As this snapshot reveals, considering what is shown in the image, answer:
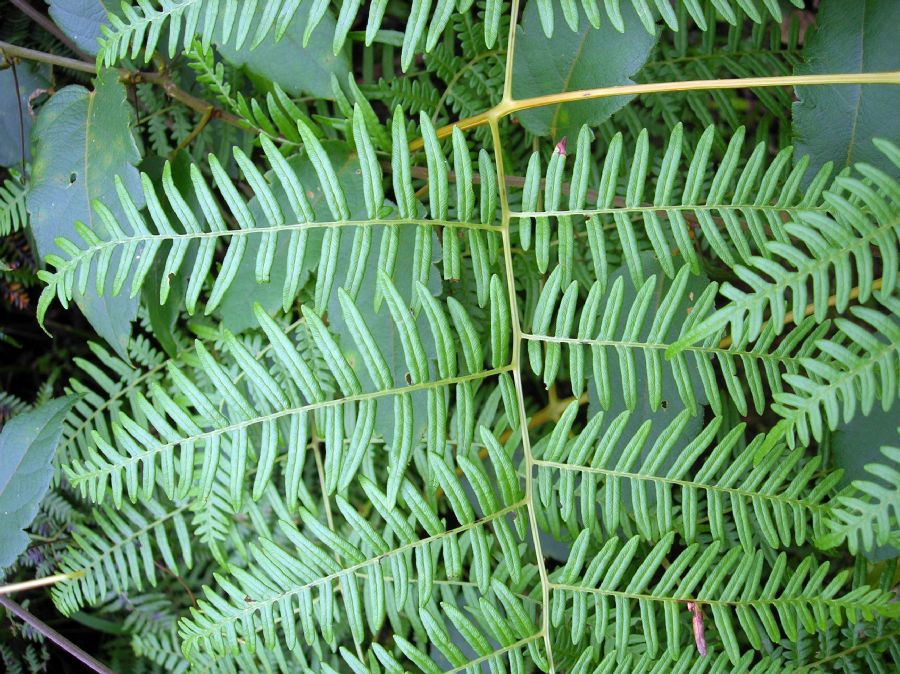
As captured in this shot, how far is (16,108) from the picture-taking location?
1623 mm

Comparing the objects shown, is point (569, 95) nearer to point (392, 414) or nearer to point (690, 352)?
point (690, 352)

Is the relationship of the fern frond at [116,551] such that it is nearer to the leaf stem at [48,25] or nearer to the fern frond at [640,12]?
the leaf stem at [48,25]

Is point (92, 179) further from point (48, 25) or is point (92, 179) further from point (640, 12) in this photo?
point (640, 12)

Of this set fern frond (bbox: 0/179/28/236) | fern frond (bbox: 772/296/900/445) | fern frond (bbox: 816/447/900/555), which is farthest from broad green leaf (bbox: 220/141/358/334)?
fern frond (bbox: 816/447/900/555)

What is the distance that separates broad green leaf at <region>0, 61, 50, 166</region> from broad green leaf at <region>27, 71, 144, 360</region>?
0.76ft

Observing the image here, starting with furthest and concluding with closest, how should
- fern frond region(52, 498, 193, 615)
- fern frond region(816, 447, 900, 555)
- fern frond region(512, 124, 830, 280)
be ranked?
fern frond region(52, 498, 193, 615) < fern frond region(512, 124, 830, 280) < fern frond region(816, 447, 900, 555)

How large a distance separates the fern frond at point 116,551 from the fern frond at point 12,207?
649 millimetres

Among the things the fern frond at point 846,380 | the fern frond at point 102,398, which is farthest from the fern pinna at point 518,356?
the fern frond at point 102,398

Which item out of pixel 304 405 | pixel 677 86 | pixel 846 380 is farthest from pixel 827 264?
pixel 304 405

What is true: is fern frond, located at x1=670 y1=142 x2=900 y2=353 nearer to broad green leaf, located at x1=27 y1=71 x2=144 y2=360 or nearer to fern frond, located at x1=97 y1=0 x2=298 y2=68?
fern frond, located at x1=97 y1=0 x2=298 y2=68

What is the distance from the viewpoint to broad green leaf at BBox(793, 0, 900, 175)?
134cm

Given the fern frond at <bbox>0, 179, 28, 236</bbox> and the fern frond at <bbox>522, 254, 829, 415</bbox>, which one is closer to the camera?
the fern frond at <bbox>522, 254, 829, 415</bbox>

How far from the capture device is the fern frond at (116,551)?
5.19 feet

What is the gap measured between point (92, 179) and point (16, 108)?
16.0 inches
